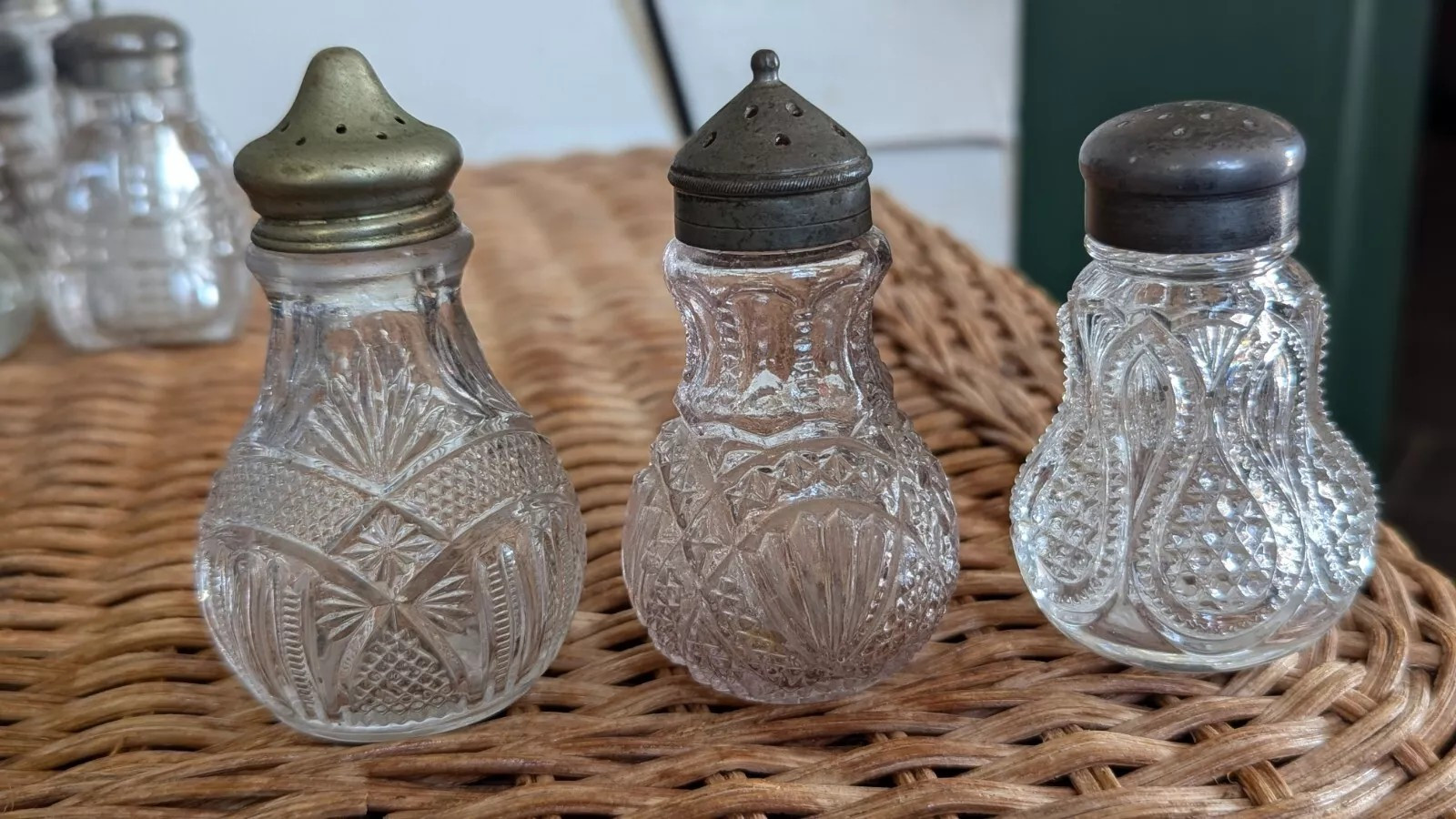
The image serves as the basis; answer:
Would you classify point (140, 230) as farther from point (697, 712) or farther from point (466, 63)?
point (466, 63)

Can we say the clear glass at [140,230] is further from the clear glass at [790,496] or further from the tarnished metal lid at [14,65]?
the clear glass at [790,496]

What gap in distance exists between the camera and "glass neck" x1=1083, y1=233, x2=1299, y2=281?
1.24ft

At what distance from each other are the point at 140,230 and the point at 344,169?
43 centimetres

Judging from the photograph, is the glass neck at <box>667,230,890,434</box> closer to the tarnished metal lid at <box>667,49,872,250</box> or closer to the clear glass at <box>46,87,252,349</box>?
the tarnished metal lid at <box>667,49,872,250</box>

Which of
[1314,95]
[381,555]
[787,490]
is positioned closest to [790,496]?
[787,490]

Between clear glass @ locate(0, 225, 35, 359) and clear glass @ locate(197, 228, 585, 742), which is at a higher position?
clear glass @ locate(197, 228, 585, 742)

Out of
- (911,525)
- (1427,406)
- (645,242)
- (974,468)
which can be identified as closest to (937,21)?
(645,242)

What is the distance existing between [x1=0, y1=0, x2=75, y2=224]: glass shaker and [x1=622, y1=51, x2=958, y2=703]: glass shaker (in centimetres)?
52

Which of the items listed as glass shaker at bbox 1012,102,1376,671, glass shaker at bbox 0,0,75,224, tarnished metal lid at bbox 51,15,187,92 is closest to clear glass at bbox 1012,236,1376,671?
glass shaker at bbox 1012,102,1376,671

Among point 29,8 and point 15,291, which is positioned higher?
point 29,8

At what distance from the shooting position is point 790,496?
0.40 meters

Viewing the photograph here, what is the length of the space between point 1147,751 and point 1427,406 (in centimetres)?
167

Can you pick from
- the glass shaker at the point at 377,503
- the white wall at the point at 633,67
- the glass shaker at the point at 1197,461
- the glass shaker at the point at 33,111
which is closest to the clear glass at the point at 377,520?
the glass shaker at the point at 377,503

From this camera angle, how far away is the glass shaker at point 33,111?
793 millimetres
